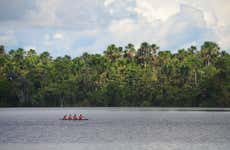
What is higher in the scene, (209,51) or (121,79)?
(209,51)

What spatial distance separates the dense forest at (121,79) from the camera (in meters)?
143

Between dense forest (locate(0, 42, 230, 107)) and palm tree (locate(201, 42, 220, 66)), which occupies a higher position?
palm tree (locate(201, 42, 220, 66))

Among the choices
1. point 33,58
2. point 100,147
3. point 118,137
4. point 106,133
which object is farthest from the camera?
point 33,58

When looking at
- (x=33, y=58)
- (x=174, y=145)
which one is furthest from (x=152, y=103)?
(x=174, y=145)

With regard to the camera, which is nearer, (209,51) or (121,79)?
(121,79)

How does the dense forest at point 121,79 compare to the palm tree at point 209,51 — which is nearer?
the dense forest at point 121,79

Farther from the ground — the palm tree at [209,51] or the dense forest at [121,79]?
the palm tree at [209,51]

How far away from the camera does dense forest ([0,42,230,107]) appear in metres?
143

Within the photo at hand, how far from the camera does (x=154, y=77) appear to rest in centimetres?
14912

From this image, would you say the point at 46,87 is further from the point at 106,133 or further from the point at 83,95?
the point at 106,133

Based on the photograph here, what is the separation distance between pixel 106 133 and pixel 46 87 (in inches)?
3585

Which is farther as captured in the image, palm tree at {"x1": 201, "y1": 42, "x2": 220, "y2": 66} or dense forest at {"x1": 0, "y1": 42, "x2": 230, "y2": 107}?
palm tree at {"x1": 201, "y1": 42, "x2": 220, "y2": 66}

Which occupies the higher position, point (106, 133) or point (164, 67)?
point (164, 67)

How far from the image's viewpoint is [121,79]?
151m
